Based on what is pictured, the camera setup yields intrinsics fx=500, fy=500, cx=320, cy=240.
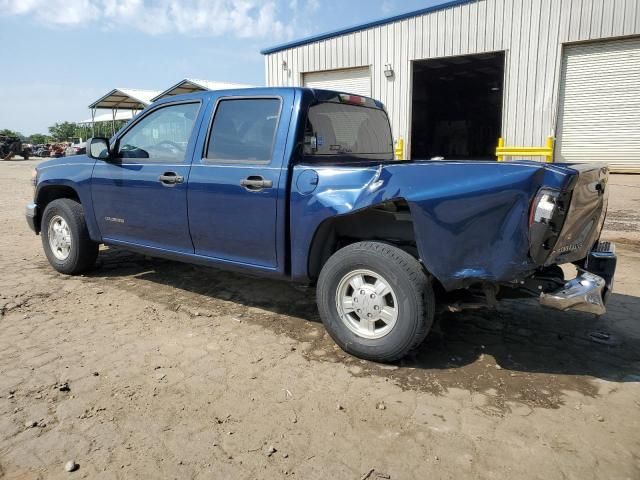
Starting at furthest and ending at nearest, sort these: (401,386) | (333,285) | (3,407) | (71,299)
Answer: (71,299) < (333,285) < (401,386) < (3,407)

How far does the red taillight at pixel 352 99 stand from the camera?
4273mm

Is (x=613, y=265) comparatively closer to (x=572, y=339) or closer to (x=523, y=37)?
(x=572, y=339)

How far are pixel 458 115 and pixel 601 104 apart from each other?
1837 centimetres

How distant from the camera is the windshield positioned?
3.92 m

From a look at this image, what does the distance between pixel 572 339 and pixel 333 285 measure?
6.33ft

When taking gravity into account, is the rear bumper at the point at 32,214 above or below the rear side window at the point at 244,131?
below

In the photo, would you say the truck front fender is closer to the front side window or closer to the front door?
the front door

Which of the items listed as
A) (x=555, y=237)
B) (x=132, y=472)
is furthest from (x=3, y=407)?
(x=555, y=237)

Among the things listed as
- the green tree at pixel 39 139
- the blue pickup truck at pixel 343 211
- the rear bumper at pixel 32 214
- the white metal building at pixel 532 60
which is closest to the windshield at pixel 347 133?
the blue pickup truck at pixel 343 211

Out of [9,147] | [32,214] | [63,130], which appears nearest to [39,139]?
[63,130]

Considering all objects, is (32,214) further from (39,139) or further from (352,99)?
(39,139)

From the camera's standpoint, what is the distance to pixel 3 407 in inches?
112

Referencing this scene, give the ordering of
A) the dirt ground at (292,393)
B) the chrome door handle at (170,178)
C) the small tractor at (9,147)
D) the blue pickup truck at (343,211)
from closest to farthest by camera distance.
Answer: the dirt ground at (292,393)
the blue pickup truck at (343,211)
the chrome door handle at (170,178)
the small tractor at (9,147)

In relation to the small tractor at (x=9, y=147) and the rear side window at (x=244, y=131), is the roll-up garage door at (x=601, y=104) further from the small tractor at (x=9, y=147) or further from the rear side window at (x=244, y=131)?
the small tractor at (x=9, y=147)
